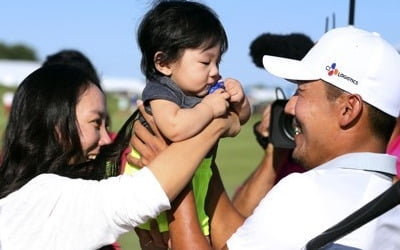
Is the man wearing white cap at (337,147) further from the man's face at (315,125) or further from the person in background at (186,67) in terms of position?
the person in background at (186,67)

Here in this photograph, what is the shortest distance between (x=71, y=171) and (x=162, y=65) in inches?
23.0

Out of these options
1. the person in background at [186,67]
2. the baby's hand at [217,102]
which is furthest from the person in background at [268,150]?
the baby's hand at [217,102]

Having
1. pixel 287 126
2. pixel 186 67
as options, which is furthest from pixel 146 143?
pixel 287 126

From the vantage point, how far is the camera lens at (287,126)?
4.36 meters

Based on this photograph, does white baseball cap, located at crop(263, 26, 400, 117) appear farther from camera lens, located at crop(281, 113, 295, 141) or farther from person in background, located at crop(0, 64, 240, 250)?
camera lens, located at crop(281, 113, 295, 141)

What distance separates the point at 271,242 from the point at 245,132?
34.6 m

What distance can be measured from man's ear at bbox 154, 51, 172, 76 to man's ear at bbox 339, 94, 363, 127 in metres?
0.84

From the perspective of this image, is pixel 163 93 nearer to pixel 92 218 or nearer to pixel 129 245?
pixel 92 218

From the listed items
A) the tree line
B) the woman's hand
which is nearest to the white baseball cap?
the woman's hand

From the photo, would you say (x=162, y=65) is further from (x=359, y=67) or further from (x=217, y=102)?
(x=359, y=67)

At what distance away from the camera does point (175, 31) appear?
3281 mm

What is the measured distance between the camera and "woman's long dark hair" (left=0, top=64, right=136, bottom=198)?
3148 mm

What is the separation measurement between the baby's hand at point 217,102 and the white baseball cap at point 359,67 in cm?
31

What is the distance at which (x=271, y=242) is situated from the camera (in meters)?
2.54
